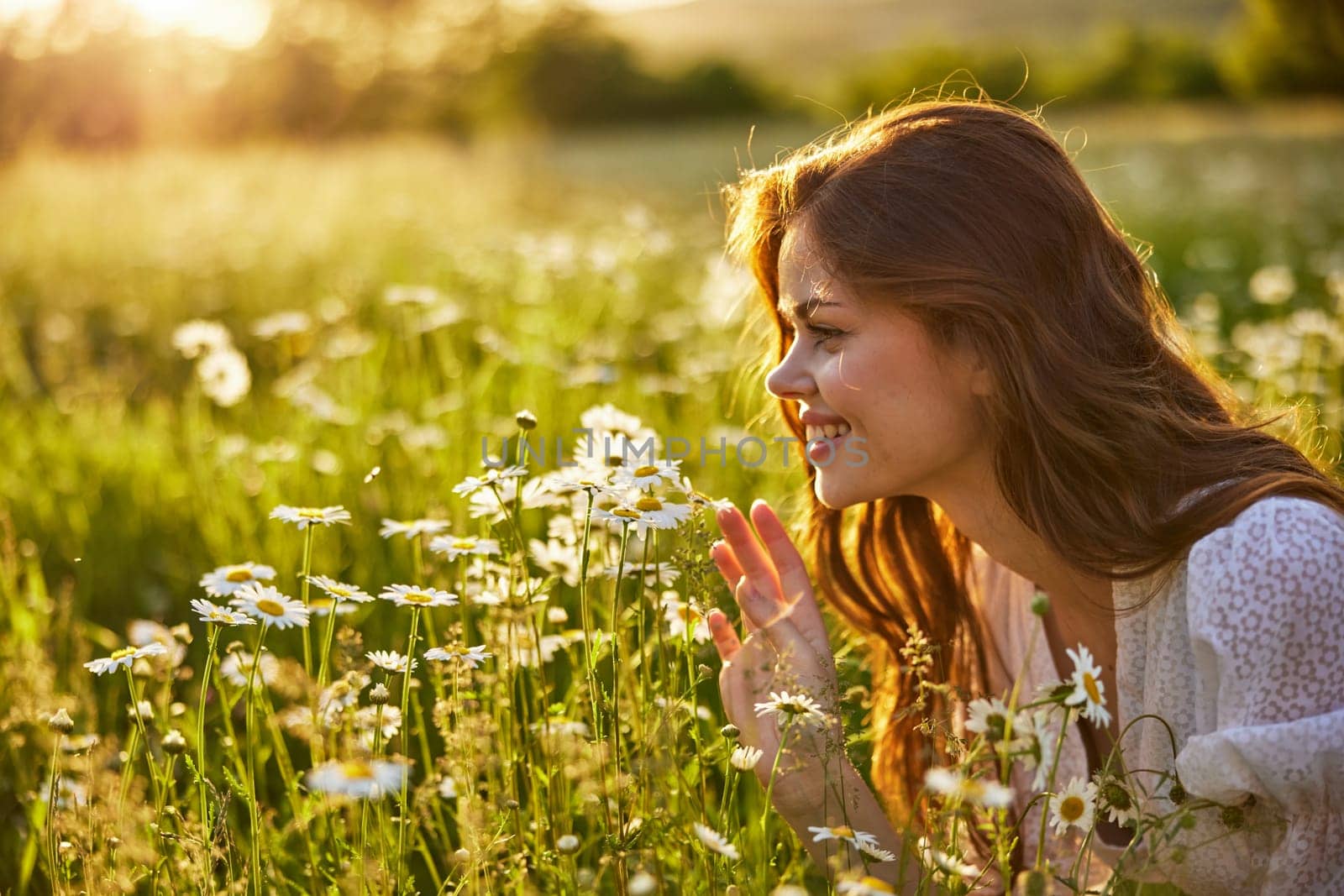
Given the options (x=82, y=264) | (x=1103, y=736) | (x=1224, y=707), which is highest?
(x=82, y=264)

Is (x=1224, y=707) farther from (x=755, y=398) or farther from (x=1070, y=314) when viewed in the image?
(x=755, y=398)

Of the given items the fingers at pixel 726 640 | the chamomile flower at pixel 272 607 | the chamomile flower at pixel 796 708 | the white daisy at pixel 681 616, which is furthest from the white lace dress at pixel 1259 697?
the chamomile flower at pixel 272 607

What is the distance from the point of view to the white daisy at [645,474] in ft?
4.90

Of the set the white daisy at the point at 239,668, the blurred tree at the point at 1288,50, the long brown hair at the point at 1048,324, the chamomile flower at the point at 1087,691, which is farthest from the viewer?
the blurred tree at the point at 1288,50

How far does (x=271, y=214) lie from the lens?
859cm

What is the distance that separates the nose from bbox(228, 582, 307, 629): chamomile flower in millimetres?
750

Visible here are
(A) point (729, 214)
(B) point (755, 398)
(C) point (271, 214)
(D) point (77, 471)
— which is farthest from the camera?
(C) point (271, 214)

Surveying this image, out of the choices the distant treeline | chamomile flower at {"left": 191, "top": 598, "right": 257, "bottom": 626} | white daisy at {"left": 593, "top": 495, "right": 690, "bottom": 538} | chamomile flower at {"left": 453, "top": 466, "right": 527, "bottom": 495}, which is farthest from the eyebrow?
the distant treeline

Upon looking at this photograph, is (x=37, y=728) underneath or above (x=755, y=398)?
underneath

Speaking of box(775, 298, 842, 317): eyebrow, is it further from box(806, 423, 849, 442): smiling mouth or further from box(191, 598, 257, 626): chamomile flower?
box(191, 598, 257, 626): chamomile flower

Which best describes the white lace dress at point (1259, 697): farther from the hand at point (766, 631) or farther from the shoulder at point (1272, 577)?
the hand at point (766, 631)

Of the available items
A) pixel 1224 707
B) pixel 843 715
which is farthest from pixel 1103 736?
pixel 843 715

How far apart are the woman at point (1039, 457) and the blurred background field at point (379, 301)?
186 mm

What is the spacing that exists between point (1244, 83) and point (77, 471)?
23432 millimetres
